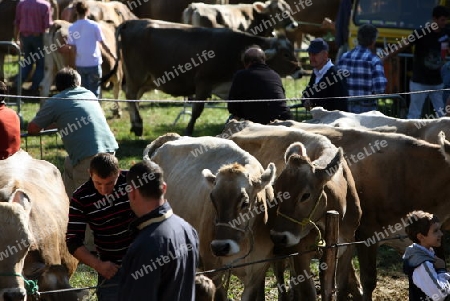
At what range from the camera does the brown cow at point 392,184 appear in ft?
30.6

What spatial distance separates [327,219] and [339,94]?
4036 mm

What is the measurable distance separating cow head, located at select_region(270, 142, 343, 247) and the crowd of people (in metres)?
0.88

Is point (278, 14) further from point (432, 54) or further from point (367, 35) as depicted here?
point (367, 35)

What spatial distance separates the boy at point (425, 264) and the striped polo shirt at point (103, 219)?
6.51 ft

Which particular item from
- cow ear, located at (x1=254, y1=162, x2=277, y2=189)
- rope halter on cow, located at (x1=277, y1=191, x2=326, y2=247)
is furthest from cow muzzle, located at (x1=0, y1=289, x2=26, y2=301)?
rope halter on cow, located at (x1=277, y1=191, x2=326, y2=247)

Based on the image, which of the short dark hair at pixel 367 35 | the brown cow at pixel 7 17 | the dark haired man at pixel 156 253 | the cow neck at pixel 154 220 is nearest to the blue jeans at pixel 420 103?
the short dark hair at pixel 367 35

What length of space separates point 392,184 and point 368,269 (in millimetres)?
831

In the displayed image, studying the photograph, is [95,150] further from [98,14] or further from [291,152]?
[98,14]

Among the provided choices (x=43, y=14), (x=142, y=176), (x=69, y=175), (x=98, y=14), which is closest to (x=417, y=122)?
(x=69, y=175)

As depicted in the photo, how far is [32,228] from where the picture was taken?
→ 7.49m

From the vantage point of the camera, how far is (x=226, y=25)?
21.4 metres

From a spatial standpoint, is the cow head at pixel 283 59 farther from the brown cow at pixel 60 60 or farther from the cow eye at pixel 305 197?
the cow eye at pixel 305 197

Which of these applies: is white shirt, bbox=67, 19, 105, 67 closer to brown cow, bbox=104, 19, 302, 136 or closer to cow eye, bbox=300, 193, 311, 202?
brown cow, bbox=104, 19, 302, 136

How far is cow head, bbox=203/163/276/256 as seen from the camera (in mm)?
7441
